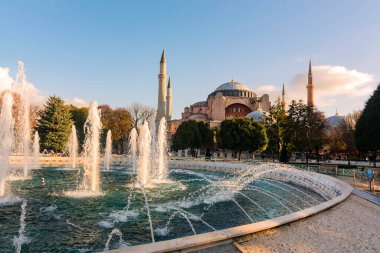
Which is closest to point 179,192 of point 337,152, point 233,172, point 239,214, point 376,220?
point 239,214

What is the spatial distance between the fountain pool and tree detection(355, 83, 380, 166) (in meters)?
Answer: 15.2

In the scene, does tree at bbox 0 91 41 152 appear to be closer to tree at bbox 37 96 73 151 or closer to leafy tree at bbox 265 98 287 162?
tree at bbox 37 96 73 151

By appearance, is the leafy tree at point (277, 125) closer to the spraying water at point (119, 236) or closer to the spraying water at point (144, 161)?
the spraying water at point (144, 161)

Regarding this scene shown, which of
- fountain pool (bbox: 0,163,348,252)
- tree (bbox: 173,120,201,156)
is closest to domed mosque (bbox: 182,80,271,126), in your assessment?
tree (bbox: 173,120,201,156)

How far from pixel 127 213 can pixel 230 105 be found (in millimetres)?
65897

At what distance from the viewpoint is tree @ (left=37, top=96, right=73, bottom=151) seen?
121 ft

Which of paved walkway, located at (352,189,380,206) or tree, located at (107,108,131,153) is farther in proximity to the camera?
tree, located at (107,108,131,153)

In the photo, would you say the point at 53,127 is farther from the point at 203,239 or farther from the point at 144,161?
the point at 203,239

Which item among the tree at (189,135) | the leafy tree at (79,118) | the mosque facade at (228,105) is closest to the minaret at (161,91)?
the mosque facade at (228,105)

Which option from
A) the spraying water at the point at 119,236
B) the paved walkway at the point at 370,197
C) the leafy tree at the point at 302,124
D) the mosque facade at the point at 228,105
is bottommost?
the spraying water at the point at 119,236

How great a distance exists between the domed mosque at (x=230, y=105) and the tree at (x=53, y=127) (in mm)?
33984

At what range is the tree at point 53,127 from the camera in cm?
3678

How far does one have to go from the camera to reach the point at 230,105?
242 feet

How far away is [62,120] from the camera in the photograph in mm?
37844
